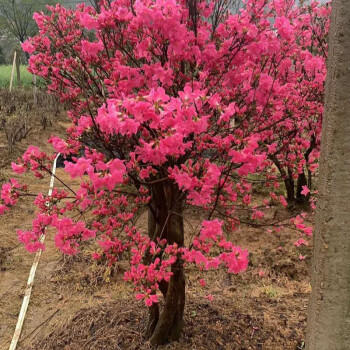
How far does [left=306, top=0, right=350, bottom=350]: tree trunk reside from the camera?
3.87ft

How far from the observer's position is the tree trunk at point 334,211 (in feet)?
3.87

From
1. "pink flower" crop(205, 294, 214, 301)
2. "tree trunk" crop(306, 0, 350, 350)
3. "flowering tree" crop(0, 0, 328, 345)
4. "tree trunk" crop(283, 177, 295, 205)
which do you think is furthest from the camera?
"tree trunk" crop(283, 177, 295, 205)

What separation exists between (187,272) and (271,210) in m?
1.97

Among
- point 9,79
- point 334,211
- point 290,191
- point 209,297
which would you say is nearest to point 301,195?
point 290,191

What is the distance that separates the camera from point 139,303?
10.6 ft

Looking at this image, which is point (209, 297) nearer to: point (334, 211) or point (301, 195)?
point (334, 211)

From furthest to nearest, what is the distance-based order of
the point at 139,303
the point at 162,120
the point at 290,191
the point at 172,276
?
the point at 290,191 < the point at 139,303 < the point at 172,276 < the point at 162,120

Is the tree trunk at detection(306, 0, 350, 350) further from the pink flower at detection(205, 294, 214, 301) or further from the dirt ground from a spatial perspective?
the pink flower at detection(205, 294, 214, 301)

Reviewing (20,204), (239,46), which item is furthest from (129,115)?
(20,204)

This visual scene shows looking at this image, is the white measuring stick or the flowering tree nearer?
the flowering tree

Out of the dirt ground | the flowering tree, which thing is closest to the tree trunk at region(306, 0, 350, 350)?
the flowering tree

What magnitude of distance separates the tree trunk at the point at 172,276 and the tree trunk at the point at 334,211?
1.02 metres

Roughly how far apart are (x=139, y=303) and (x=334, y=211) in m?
2.41

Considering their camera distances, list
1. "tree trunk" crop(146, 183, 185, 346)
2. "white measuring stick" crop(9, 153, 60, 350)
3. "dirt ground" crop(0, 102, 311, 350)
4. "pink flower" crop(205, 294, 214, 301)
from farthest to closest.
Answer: "pink flower" crop(205, 294, 214, 301) → "white measuring stick" crop(9, 153, 60, 350) → "dirt ground" crop(0, 102, 311, 350) → "tree trunk" crop(146, 183, 185, 346)
